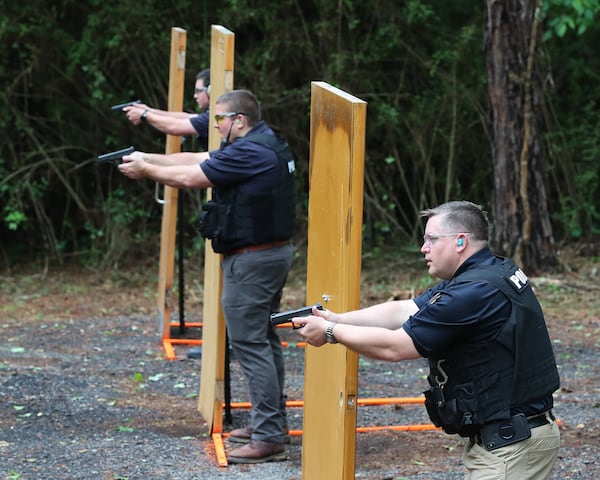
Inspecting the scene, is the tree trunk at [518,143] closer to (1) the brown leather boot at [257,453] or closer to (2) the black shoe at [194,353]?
(2) the black shoe at [194,353]

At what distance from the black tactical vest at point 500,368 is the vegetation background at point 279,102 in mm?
8992

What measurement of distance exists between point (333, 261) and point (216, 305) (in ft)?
7.16

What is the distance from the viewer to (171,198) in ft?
28.8

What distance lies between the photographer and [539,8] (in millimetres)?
10922

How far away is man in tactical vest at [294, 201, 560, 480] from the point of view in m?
3.63

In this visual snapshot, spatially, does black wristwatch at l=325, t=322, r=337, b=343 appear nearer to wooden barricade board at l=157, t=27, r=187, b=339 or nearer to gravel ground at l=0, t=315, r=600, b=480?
gravel ground at l=0, t=315, r=600, b=480

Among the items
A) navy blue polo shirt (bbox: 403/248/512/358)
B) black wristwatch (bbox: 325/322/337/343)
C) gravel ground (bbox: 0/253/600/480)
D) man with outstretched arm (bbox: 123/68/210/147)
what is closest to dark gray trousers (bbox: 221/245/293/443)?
gravel ground (bbox: 0/253/600/480)

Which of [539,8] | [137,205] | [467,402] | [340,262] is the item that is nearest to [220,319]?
[340,262]

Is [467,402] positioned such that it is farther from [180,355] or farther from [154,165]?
[180,355]

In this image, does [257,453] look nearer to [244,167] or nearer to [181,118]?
[244,167]

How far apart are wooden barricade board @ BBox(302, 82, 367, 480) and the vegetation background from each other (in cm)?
805

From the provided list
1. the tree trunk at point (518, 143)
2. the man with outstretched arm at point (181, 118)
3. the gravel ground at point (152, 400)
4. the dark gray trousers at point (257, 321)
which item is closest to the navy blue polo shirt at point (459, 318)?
the gravel ground at point (152, 400)

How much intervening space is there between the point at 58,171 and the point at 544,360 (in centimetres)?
979

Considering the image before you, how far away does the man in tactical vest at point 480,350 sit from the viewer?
3.63 metres
